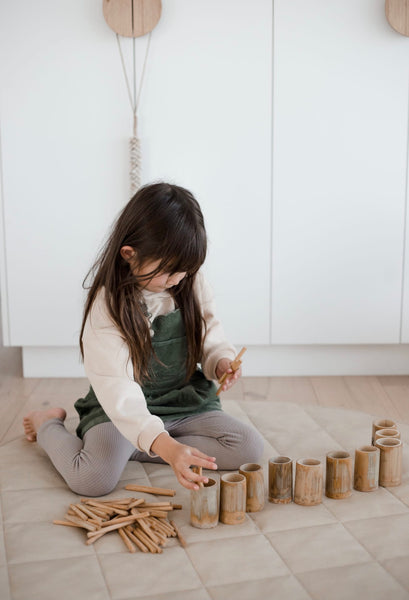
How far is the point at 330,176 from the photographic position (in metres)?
2.26

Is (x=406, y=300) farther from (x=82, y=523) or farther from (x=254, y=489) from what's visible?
(x=82, y=523)

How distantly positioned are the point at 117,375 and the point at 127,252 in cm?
25

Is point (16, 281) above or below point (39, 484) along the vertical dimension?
above

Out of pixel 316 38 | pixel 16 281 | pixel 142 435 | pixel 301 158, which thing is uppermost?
pixel 316 38

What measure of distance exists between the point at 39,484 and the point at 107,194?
1106 millimetres

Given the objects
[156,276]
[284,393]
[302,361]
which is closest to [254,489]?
[156,276]

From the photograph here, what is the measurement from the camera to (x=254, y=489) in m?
1.31

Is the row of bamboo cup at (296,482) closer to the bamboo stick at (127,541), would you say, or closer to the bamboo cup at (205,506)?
the bamboo cup at (205,506)

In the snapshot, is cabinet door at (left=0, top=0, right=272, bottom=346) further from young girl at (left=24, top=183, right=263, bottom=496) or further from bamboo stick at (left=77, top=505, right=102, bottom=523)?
bamboo stick at (left=77, top=505, right=102, bottom=523)

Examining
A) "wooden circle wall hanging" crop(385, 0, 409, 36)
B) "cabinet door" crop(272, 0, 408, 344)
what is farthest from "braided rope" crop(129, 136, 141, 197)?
"wooden circle wall hanging" crop(385, 0, 409, 36)

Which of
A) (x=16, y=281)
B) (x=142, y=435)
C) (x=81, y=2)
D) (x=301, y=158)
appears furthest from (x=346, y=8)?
(x=142, y=435)

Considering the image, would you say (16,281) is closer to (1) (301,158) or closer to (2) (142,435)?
(1) (301,158)

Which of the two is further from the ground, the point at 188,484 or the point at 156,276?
the point at 156,276

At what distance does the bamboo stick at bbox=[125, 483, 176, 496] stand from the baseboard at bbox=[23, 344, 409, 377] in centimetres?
107
